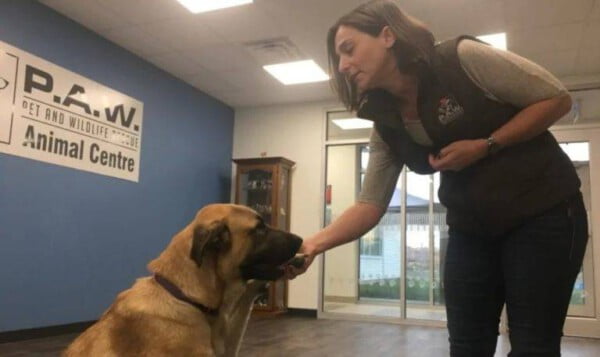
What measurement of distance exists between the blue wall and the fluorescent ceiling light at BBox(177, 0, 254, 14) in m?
1.12

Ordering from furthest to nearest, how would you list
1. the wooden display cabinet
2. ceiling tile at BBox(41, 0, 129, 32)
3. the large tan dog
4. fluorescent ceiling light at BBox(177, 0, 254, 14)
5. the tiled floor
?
1. the wooden display cabinet
2. ceiling tile at BBox(41, 0, 129, 32)
3. fluorescent ceiling light at BBox(177, 0, 254, 14)
4. the tiled floor
5. the large tan dog

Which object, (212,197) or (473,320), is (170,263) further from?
(212,197)

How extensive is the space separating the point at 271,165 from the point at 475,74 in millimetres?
5288

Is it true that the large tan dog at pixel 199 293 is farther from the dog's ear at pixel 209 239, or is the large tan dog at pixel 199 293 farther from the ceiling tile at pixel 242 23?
the ceiling tile at pixel 242 23

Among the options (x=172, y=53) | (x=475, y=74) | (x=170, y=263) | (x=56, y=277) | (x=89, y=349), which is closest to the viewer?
(x=475, y=74)

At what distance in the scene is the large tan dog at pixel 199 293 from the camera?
1263 mm

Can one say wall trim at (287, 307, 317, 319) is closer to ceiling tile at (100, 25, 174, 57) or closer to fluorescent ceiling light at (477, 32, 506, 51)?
ceiling tile at (100, 25, 174, 57)

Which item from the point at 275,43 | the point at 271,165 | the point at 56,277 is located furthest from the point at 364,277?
the point at 56,277

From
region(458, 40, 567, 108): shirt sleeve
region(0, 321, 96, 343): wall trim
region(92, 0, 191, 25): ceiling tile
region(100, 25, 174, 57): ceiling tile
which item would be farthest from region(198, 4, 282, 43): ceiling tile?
region(458, 40, 567, 108): shirt sleeve

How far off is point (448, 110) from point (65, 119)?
3.94 meters

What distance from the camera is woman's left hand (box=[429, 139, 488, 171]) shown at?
1051 mm

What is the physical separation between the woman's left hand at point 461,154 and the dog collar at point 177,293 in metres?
0.68

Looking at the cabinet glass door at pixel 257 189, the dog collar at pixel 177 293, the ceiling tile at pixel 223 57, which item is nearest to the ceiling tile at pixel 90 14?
the ceiling tile at pixel 223 57

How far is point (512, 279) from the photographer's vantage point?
3.40ft
